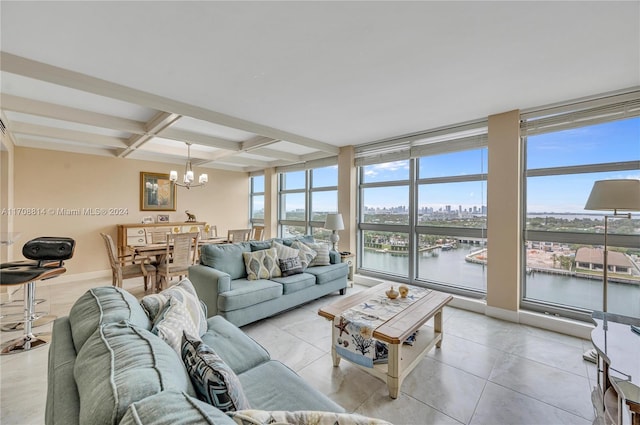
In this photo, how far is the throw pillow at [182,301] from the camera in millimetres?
1533

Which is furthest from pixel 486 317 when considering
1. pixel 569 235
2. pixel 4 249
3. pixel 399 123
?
pixel 4 249

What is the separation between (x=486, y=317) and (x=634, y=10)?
303cm

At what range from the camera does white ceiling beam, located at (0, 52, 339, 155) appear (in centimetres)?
204

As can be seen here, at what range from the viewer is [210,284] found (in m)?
2.77

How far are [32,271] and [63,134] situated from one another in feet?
8.29

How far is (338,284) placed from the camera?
12.8 feet

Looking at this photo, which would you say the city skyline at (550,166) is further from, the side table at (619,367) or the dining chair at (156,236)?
the dining chair at (156,236)

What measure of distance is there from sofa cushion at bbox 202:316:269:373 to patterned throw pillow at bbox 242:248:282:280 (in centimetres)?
134

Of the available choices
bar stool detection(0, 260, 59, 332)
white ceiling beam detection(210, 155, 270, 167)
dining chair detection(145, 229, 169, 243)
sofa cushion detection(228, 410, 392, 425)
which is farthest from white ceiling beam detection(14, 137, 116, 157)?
sofa cushion detection(228, 410, 392, 425)

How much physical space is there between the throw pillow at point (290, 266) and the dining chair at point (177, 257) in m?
1.49

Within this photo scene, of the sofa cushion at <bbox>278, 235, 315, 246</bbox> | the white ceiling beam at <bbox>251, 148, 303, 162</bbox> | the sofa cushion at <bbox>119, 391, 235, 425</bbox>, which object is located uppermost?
the white ceiling beam at <bbox>251, 148, 303, 162</bbox>

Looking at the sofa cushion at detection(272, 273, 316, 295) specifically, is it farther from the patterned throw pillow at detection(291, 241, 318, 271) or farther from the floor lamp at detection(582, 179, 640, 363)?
the floor lamp at detection(582, 179, 640, 363)

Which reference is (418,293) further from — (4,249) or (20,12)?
(4,249)

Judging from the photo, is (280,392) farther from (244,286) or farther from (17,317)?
(17,317)
